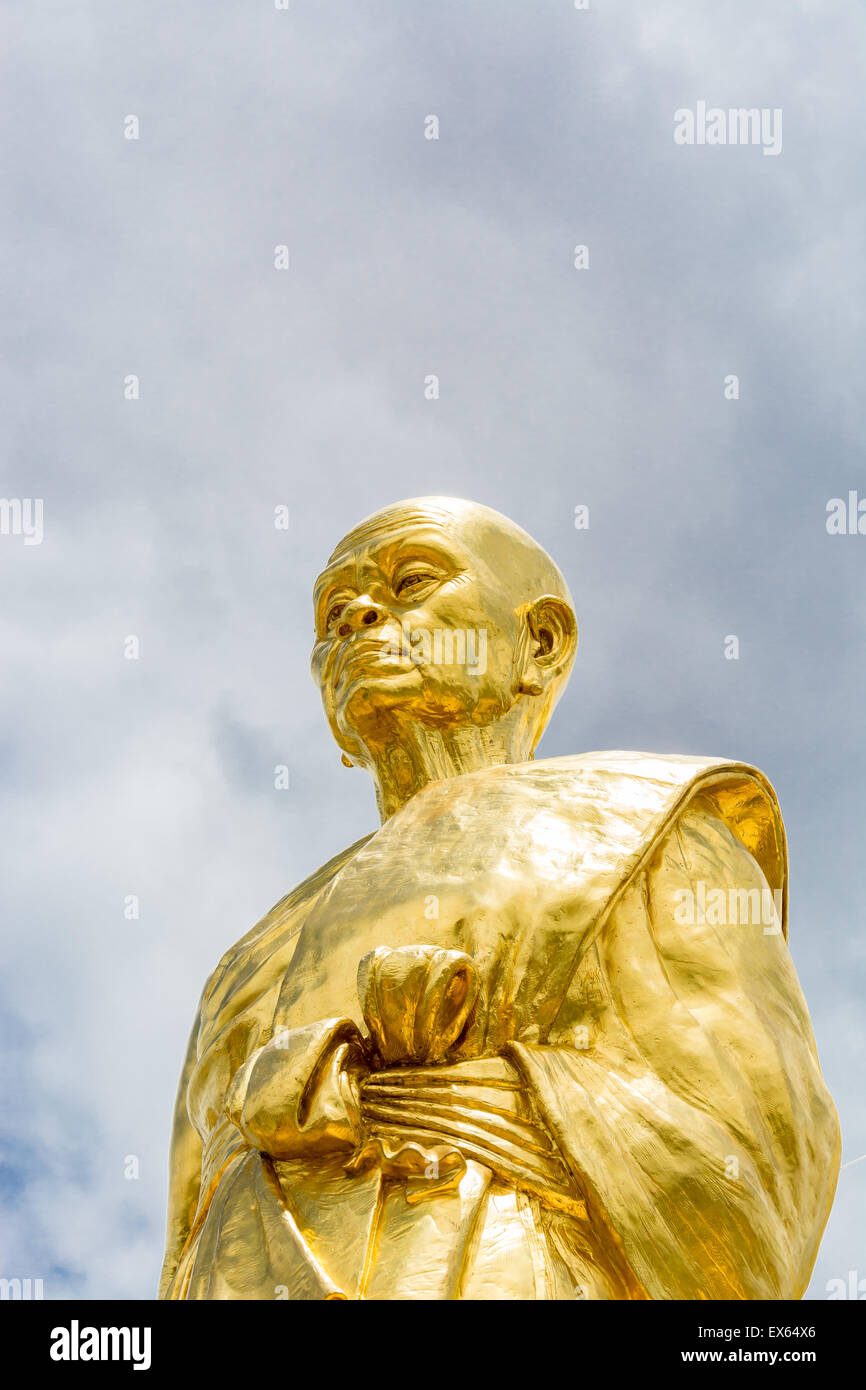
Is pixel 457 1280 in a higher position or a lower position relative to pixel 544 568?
lower

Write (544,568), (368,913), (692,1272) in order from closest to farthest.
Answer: (692,1272) → (368,913) → (544,568)

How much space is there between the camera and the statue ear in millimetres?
8688

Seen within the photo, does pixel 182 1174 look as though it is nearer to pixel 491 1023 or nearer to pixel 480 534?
pixel 491 1023

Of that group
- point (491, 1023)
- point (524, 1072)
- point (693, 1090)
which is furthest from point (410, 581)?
point (693, 1090)

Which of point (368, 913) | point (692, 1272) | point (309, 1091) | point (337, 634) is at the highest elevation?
point (337, 634)

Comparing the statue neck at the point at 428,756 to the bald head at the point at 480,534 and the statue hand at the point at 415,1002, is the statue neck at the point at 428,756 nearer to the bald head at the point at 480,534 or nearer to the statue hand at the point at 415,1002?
the bald head at the point at 480,534

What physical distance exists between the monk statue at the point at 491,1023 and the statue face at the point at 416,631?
0.01 meters

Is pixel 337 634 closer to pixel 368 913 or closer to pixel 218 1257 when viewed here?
pixel 368 913

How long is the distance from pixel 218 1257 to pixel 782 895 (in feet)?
9.72

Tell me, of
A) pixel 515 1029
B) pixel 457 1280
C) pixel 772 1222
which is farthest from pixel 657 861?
pixel 457 1280

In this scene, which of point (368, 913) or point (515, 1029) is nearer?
point (515, 1029)

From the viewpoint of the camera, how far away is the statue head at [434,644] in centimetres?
830

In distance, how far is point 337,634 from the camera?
28.2ft
